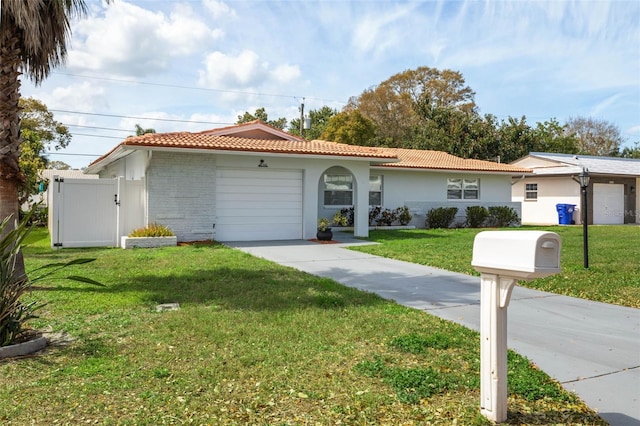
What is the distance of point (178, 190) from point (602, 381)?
39.5 ft

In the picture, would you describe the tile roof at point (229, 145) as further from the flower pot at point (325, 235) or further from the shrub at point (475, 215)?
the shrub at point (475, 215)

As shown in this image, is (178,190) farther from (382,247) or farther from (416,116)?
(416,116)

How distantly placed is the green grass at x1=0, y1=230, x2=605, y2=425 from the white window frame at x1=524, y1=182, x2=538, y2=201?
2408 centimetres

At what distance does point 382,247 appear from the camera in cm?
1366

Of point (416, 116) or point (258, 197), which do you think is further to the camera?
point (416, 116)

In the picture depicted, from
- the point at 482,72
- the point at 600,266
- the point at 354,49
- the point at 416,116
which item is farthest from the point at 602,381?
the point at 416,116

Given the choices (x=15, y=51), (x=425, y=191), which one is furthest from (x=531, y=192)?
(x=15, y=51)

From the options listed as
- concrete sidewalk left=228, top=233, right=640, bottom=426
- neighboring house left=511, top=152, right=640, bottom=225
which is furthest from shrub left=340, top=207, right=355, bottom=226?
neighboring house left=511, top=152, right=640, bottom=225

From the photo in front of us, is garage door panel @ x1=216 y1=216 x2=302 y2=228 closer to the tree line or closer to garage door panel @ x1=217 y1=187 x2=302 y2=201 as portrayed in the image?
garage door panel @ x1=217 y1=187 x2=302 y2=201

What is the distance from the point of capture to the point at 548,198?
2720 centimetres

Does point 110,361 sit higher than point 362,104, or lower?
lower

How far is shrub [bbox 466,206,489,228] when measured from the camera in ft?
72.7

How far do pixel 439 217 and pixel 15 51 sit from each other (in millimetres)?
17319

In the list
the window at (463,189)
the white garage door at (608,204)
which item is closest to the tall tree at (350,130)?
the window at (463,189)
